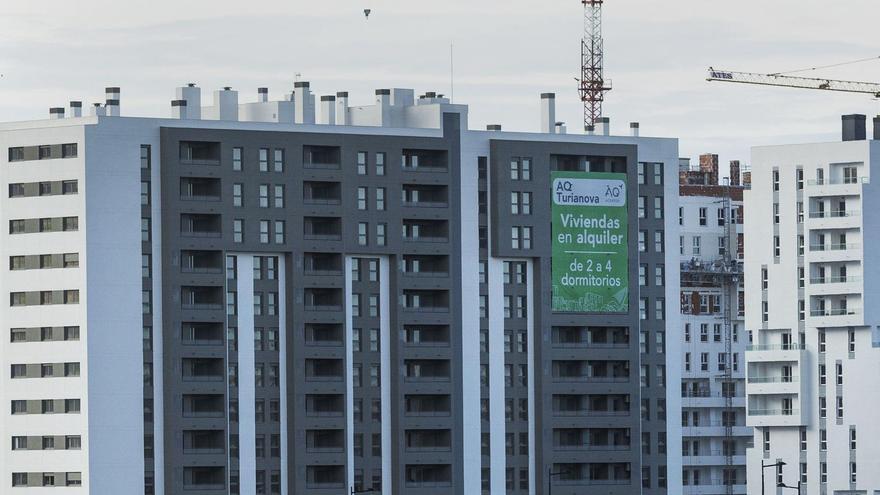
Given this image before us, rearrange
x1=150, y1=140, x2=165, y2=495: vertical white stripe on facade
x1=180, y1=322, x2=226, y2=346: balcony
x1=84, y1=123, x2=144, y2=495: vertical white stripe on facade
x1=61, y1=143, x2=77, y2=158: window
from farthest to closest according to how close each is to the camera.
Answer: x1=180, y1=322, x2=226, y2=346: balcony, x1=61, y1=143, x2=77, y2=158: window, x1=150, y1=140, x2=165, y2=495: vertical white stripe on facade, x1=84, y1=123, x2=144, y2=495: vertical white stripe on facade

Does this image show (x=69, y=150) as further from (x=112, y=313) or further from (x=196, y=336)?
(x=196, y=336)

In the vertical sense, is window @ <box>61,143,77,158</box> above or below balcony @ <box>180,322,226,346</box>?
above

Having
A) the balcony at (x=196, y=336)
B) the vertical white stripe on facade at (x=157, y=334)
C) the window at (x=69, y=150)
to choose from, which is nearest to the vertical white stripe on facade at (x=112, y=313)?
the window at (x=69, y=150)

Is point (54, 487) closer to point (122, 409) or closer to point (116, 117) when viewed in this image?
point (122, 409)

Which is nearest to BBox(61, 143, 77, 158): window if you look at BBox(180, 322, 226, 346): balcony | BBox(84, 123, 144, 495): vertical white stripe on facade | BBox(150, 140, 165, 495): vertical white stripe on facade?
BBox(84, 123, 144, 495): vertical white stripe on facade

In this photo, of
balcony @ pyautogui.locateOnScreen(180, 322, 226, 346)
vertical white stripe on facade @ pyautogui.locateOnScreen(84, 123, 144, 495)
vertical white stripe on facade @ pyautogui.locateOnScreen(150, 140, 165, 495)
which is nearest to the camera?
vertical white stripe on facade @ pyautogui.locateOnScreen(84, 123, 144, 495)

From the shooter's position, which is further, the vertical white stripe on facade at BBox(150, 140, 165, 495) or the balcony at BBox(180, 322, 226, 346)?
the balcony at BBox(180, 322, 226, 346)

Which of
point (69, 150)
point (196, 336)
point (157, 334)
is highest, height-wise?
point (69, 150)

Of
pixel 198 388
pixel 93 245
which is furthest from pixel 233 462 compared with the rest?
pixel 93 245

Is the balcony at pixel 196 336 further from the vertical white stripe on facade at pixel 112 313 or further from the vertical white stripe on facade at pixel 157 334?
the vertical white stripe on facade at pixel 112 313

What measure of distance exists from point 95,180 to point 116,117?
4.87 m

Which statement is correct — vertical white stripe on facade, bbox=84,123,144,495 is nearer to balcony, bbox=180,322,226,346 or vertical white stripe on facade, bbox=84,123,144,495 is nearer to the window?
the window

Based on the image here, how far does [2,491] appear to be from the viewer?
198 m

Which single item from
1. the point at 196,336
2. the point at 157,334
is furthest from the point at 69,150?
the point at 196,336
